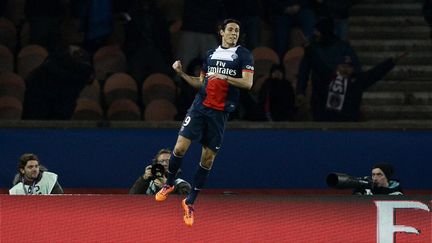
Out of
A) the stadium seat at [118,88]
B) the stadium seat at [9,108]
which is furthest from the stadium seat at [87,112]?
the stadium seat at [9,108]

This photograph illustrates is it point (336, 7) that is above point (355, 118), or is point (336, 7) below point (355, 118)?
above

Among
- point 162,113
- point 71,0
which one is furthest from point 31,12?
point 162,113

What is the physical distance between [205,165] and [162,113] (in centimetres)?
398

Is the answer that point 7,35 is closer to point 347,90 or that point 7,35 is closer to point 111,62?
point 111,62

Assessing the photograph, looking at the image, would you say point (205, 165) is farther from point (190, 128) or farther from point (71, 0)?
point (71, 0)

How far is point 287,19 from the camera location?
59.3 ft

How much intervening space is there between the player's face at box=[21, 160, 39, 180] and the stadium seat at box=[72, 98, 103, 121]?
8.95ft

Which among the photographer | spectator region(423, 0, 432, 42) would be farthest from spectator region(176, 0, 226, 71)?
the photographer

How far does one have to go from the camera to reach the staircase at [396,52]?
58.6 ft

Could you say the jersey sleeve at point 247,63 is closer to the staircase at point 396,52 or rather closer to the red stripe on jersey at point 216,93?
the red stripe on jersey at point 216,93

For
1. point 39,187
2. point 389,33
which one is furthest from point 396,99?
point 39,187

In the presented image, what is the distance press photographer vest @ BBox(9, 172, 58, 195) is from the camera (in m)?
13.9

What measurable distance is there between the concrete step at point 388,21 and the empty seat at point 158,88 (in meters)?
3.21

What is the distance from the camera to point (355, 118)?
16828 mm
